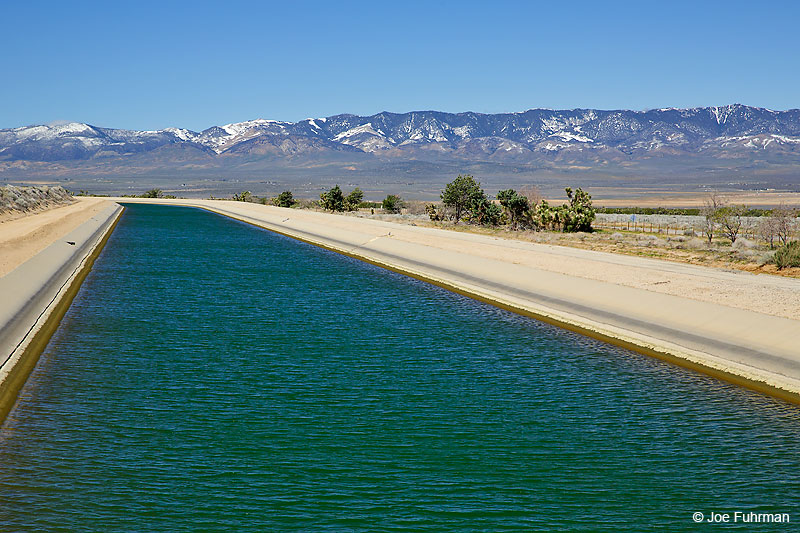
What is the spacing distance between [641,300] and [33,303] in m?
19.9

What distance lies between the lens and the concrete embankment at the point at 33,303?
1744 centimetres

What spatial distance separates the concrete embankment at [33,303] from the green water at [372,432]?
0.52 meters

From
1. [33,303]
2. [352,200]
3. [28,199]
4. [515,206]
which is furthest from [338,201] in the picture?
[33,303]

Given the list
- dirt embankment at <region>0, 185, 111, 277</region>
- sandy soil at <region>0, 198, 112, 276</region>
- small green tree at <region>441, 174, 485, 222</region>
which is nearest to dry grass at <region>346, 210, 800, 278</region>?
small green tree at <region>441, 174, 485, 222</region>

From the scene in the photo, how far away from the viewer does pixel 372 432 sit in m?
13.6

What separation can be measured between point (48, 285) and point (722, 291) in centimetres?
2453

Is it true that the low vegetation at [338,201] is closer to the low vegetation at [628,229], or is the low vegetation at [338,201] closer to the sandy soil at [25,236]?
the low vegetation at [628,229]

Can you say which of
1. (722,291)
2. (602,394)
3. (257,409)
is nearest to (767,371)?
(602,394)

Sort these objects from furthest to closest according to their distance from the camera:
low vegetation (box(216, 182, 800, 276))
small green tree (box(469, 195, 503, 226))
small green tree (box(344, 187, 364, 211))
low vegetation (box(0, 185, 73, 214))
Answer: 1. small green tree (box(344, 187, 364, 211))
2. low vegetation (box(0, 185, 73, 214))
3. small green tree (box(469, 195, 503, 226))
4. low vegetation (box(216, 182, 800, 276))

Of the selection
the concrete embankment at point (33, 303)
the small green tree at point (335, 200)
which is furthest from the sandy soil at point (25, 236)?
the small green tree at point (335, 200)

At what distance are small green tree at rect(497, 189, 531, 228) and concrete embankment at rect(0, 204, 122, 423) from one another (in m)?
33.7

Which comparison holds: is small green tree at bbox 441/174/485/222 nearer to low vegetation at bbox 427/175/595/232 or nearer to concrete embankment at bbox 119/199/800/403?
low vegetation at bbox 427/175/595/232

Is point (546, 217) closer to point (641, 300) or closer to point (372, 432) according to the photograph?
point (641, 300)

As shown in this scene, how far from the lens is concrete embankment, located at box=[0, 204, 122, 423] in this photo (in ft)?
57.2
